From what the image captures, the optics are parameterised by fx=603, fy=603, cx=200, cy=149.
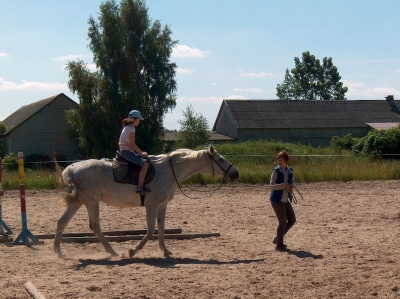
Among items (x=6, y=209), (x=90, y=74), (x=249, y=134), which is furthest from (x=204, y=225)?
(x=249, y=134)

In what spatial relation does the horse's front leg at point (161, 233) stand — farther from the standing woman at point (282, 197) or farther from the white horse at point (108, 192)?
the standing woman at point (282, 197)

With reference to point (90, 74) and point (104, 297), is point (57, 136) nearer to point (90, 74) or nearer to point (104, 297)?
point (90, 74)

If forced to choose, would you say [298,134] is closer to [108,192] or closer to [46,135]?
[46,135]

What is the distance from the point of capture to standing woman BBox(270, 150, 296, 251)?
9562 millimetres

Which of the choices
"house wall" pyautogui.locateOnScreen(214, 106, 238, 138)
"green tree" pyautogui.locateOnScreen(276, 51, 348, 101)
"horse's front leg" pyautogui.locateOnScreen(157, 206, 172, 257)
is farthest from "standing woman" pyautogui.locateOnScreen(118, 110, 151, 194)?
"green tree" pyautogui.locateOnScreen(276, 51, 348, 101)

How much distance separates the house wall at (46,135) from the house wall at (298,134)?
14277 mm

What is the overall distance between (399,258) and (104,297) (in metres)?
4.28

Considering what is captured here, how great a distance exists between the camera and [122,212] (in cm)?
1481

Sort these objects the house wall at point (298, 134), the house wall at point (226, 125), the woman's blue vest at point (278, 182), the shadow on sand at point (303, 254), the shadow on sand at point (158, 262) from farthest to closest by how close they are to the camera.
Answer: the house wall at point (226, 125)
the house wall at point (298, 134)
the woman's blue vest at point (278, 182)
the shadow on sand at point (303, 254)
the shadow on sand at point (158, 262)

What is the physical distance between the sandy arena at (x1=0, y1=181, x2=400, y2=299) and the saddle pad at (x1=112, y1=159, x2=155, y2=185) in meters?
1.17

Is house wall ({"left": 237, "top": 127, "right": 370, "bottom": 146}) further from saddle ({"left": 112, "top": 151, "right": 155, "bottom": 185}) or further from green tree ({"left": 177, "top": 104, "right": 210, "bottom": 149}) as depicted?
saddle ({"left": 112, "top": 151, "right": 155, "bottom": 185})

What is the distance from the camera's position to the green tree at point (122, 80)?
142 feet

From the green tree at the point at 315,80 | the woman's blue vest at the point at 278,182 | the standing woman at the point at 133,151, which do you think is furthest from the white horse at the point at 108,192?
the green tree at the point at 315,80

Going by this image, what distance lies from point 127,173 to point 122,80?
118 feet
